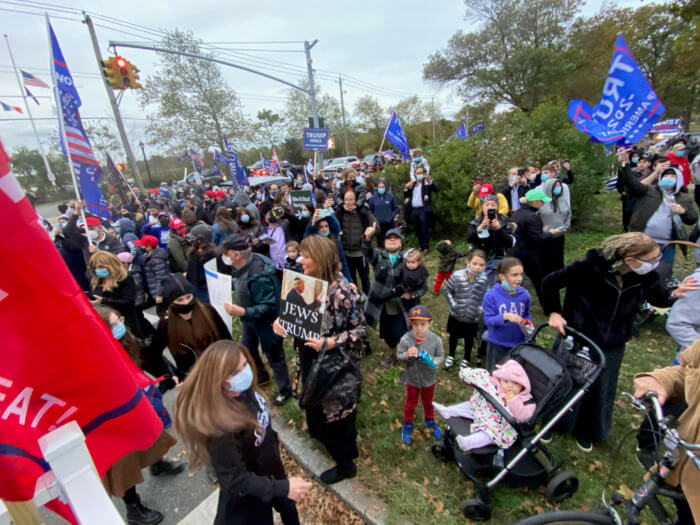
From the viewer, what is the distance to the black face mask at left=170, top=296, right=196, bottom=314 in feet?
11.1

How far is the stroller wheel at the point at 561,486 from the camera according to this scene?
2.73m

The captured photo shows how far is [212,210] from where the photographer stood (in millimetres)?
11727

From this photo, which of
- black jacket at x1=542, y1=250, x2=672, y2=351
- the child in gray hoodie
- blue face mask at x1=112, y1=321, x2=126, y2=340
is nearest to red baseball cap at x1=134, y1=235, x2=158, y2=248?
blue face mask at x1=112, y1=321, x2=126, y2=340

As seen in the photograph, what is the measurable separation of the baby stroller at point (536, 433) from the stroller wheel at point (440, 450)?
29 centimetres

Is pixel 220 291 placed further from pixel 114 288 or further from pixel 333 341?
pixel 114 288

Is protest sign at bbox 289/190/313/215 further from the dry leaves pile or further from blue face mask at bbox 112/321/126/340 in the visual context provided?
Result: the dry leaves pile

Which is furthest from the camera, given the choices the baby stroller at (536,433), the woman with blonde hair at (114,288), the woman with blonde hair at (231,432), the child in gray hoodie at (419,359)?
the woman with blonde hair at (114,288)

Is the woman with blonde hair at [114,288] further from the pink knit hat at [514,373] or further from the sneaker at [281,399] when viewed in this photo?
the pink knit hat at [514,373]

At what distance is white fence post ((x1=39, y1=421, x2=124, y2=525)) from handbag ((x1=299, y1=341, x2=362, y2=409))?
181cm

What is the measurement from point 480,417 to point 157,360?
3.28 meters

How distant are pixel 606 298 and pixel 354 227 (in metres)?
4.11

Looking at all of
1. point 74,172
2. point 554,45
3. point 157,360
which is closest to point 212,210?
point 74,172

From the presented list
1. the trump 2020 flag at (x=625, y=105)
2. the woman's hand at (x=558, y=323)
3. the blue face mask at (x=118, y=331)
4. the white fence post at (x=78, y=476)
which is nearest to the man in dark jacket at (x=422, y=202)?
the trump 2020 flag at (x=625, y=105)

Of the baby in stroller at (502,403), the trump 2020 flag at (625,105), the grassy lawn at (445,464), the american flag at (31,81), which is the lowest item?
the grassy lawn at (445,464)
